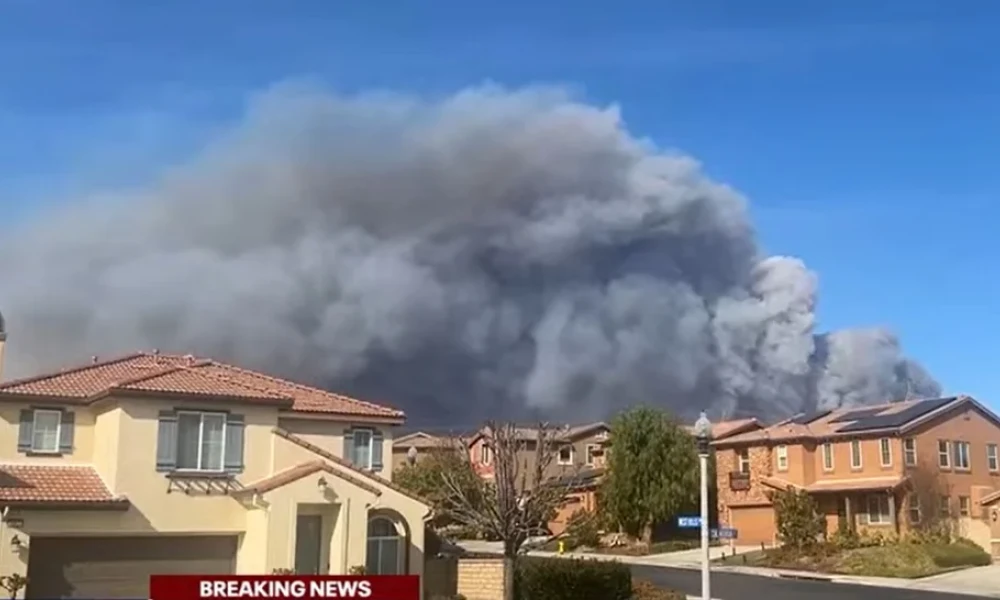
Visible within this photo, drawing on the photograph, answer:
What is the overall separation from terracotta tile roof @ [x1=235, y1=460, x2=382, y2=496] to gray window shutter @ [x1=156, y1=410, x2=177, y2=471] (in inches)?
88.7

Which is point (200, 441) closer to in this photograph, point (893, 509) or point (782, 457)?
point (893, 509)

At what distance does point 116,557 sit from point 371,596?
69.0 ft

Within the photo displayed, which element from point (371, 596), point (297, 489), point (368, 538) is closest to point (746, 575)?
point (368, 538)

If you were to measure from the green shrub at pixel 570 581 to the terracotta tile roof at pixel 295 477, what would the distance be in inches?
225

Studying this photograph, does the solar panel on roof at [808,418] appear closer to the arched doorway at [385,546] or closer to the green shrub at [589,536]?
the green shrub at [589,536]

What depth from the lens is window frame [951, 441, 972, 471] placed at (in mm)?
65438

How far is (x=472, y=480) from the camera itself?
1516 inches

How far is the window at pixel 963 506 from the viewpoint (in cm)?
6353

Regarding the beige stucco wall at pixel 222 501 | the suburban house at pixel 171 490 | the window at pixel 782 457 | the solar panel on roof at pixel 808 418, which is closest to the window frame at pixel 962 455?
the window at pixel 782 457

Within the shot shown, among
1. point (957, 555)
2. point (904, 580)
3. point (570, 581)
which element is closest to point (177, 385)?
point (570, 581)

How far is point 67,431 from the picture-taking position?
108 ft

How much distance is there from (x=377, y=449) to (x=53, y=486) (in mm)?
12346

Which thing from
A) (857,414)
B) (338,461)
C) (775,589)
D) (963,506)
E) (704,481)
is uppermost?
(857,414)

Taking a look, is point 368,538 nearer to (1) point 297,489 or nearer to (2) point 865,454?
(1) point 297,489
